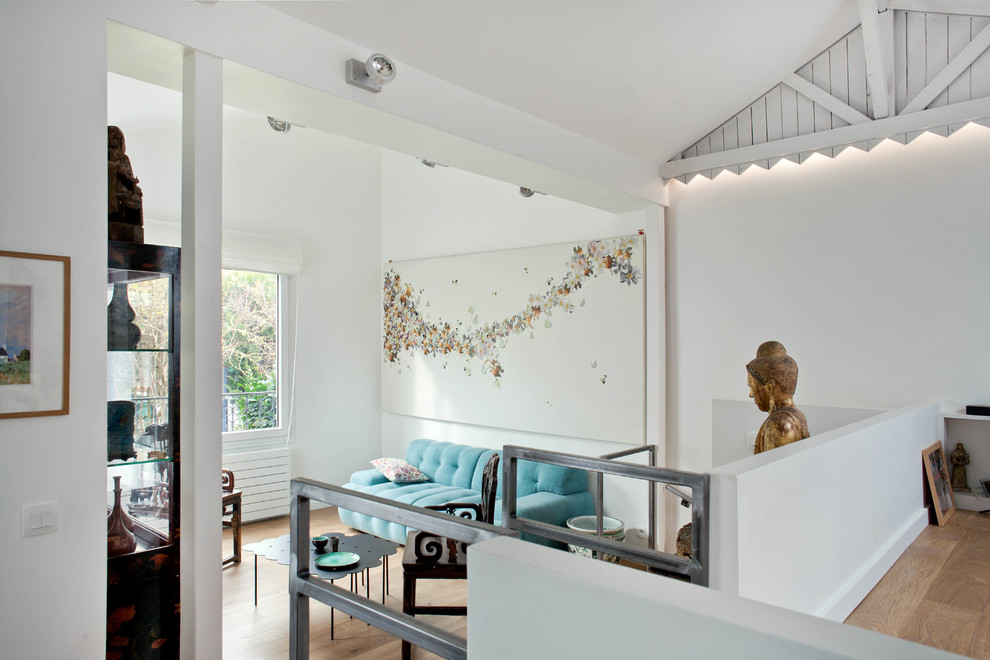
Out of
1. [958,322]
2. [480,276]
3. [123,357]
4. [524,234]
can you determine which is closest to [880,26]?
[958,322]

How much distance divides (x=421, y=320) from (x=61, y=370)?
4.23 m

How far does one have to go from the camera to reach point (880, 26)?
3398mm

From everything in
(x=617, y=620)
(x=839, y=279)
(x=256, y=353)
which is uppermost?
(x=839, y=279)

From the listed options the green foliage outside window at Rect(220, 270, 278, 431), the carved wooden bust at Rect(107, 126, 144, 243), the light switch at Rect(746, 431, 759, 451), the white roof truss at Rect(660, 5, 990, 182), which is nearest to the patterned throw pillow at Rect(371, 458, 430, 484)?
the green foliage outside window at Rect(220, 270, 278, 431)

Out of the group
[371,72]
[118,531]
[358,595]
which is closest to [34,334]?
[118,531]

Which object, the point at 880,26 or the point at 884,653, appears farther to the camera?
the point at 880,26

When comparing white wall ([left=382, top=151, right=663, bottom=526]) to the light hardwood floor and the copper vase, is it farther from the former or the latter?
the copper vase

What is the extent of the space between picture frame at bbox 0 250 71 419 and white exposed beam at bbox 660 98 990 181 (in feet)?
11.7

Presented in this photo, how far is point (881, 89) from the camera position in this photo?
331 cm

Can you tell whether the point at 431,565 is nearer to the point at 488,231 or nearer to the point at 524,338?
the point at 524,338

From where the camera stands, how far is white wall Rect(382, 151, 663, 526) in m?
4.32

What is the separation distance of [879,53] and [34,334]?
3745 mm

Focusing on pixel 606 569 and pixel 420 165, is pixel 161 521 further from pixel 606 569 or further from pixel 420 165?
pixel 420 165

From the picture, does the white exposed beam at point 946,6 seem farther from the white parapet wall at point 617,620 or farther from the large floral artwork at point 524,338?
the white parapet wall at point 617,620
